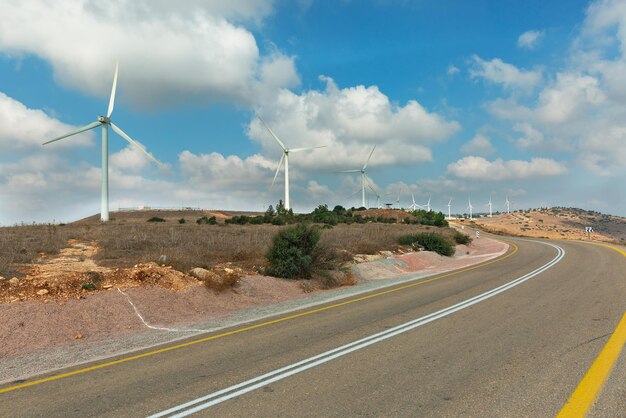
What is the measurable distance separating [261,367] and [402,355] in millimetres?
2380

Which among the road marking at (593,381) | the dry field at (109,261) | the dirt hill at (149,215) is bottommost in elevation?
the road marking at (593,381)

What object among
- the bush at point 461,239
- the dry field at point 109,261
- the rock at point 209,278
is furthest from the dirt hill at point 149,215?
the rock at point 209,278

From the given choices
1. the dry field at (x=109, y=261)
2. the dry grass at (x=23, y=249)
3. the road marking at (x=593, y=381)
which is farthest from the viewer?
the dry grass at (x=23, y=249)

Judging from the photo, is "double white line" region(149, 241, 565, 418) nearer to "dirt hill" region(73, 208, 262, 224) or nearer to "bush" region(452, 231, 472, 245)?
"bush" region(452, 231, 472, 245)

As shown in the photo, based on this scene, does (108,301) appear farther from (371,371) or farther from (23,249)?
(23,249)

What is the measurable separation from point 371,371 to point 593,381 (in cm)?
298

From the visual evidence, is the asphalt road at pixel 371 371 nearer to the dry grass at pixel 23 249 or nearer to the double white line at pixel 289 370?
the double white line at pixel 289 370

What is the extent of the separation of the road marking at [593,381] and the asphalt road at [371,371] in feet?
0.29

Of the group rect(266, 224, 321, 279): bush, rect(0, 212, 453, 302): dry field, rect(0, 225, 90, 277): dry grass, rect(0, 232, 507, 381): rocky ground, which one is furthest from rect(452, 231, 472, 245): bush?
rect(0, 225, 90, 277): dry grass

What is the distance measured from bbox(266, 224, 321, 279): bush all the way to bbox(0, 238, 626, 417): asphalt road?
285 inches

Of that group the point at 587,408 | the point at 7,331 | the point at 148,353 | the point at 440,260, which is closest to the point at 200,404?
the point at 148,353

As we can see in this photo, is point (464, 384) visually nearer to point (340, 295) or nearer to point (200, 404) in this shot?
point (200, 404)

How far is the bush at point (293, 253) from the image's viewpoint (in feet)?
61.6

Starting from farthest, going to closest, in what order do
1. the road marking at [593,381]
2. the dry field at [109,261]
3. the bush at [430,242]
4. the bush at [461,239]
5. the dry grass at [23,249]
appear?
the bush at [461,239] → the bush at [430,242] → the dry grass at [23,249] → the dry field at [109,261] → the road marking at [593,381]
